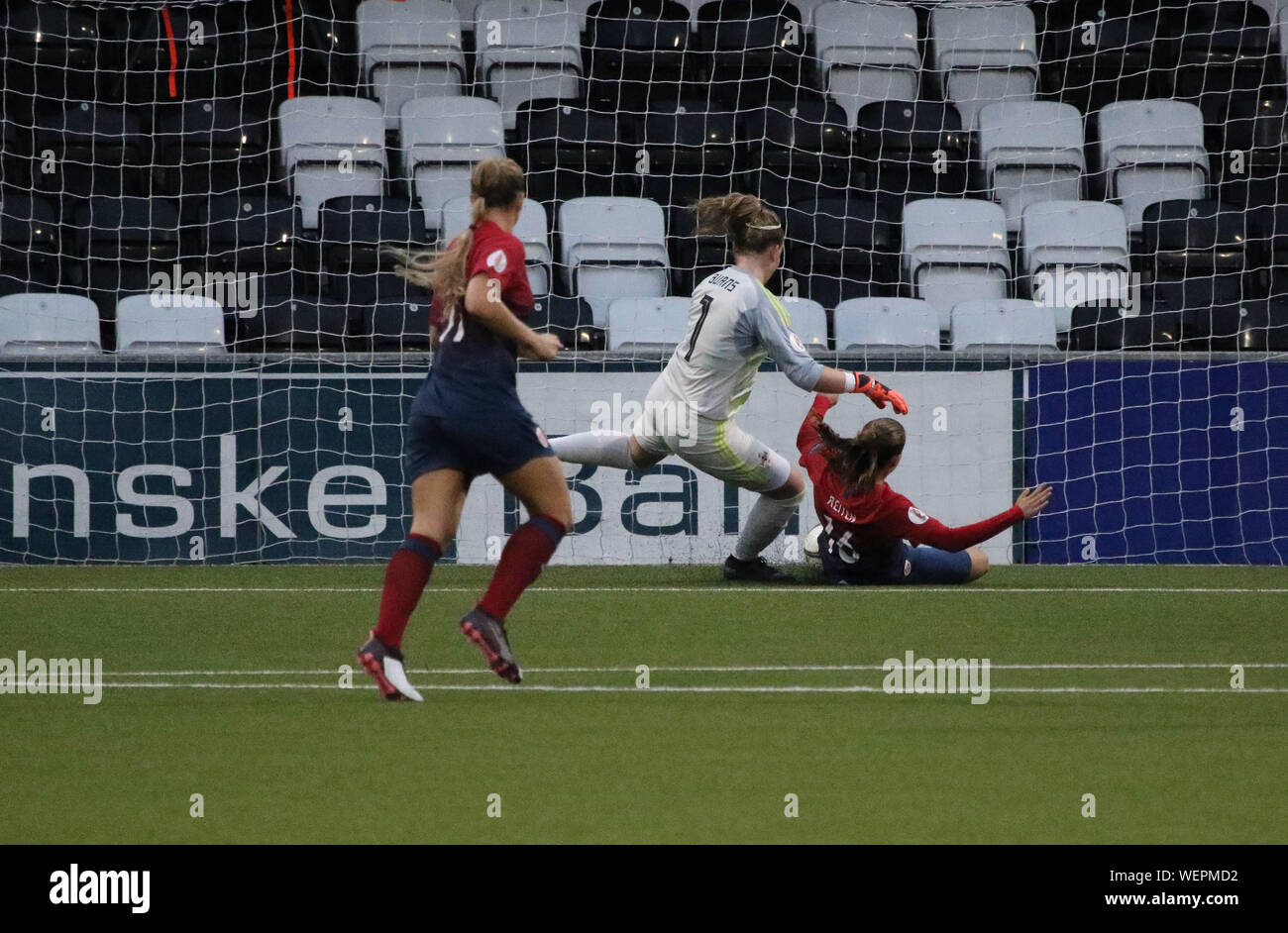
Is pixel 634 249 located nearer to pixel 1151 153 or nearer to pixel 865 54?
pixel 865 54

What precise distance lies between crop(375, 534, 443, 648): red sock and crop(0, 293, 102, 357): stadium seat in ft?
19.2

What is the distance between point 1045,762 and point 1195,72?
11.0 metres

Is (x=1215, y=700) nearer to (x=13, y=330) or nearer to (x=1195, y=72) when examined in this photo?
(x=13, y=330)

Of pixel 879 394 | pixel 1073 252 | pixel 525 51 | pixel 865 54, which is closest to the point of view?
pixel 879 394

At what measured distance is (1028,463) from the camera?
1017 cm

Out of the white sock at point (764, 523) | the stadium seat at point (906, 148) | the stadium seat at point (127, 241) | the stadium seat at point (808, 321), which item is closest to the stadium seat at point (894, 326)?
the stadium seat at point (808, 321)

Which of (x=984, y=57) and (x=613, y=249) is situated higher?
(x=984, y=57)

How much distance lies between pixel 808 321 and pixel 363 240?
3.10 meters

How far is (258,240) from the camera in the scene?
1178cm

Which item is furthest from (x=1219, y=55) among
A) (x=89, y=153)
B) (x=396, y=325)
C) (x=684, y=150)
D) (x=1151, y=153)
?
(x=89, y=153)

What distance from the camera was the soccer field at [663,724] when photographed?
3.62m

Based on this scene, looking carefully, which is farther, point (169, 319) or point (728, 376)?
point (169, 319)

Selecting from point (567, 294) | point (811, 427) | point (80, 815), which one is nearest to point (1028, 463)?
point (811, 427)

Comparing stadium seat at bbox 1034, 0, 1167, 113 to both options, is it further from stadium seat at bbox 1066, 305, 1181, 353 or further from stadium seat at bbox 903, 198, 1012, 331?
stadium seat at bbox 1066, 305, 1181, 353
